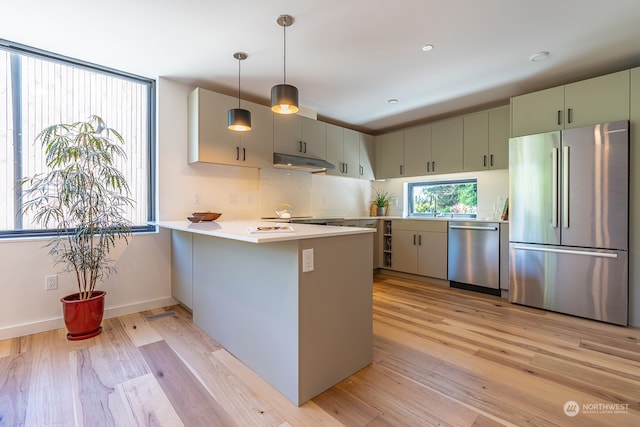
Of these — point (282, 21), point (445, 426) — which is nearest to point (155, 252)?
point (282, 21)

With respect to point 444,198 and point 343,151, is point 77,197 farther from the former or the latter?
point 444,198

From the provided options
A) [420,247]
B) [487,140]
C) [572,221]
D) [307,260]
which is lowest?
[420,247]

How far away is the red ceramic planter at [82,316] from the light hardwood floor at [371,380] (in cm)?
9

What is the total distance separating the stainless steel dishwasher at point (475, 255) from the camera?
11.8ft

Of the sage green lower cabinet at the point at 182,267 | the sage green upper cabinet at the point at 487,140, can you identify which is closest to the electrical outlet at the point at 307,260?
the sage green lower cabinet at the point at 182,267

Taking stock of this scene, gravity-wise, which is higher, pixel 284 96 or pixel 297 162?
pixel 284 96

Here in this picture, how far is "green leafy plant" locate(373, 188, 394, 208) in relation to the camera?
5.20 metres

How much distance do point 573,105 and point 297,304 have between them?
11.2ft

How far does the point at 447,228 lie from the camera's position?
400cm

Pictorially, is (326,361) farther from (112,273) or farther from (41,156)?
(41,156)

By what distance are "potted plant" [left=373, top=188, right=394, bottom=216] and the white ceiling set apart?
2.13m

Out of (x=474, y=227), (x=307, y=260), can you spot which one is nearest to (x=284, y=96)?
(x=307, y=260)

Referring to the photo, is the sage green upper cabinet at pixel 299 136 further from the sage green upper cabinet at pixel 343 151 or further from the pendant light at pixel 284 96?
the pendant light at pixel 284 96

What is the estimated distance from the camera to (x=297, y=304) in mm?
1601
